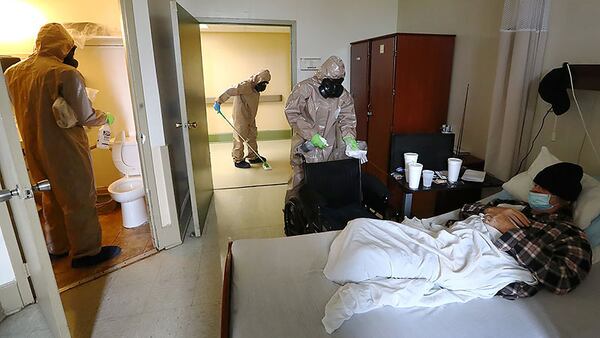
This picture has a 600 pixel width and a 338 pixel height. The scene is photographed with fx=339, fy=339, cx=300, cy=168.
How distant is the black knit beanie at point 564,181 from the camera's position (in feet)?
5.11

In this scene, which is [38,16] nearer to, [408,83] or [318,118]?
[318,118]

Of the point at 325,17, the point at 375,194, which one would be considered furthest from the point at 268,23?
the point at 375,194

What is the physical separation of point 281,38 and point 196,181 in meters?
4.10

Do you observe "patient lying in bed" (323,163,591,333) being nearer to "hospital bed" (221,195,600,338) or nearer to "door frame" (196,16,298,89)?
"hospital bed" (221,195,600,338)

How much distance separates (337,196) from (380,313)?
1.27m

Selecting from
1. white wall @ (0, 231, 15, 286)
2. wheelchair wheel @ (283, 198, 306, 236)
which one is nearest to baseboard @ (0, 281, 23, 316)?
white wall @ (0, 231, 15, 286)

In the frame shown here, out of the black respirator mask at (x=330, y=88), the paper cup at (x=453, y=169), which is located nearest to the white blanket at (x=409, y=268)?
Answer: the paper cup at (x=453, y=169)

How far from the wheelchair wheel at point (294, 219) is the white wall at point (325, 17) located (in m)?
2.05

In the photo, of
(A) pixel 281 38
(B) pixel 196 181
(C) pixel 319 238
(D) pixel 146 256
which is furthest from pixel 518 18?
(A) pixel 281 38

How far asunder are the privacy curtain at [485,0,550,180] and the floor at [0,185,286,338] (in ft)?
5.93

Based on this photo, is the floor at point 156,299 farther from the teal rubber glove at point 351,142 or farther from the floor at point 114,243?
the teal rubber glove at point 351,142

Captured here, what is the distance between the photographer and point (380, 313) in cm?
124

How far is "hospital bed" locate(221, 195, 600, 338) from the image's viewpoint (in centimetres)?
118

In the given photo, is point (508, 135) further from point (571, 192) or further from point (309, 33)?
point (309, 33)
